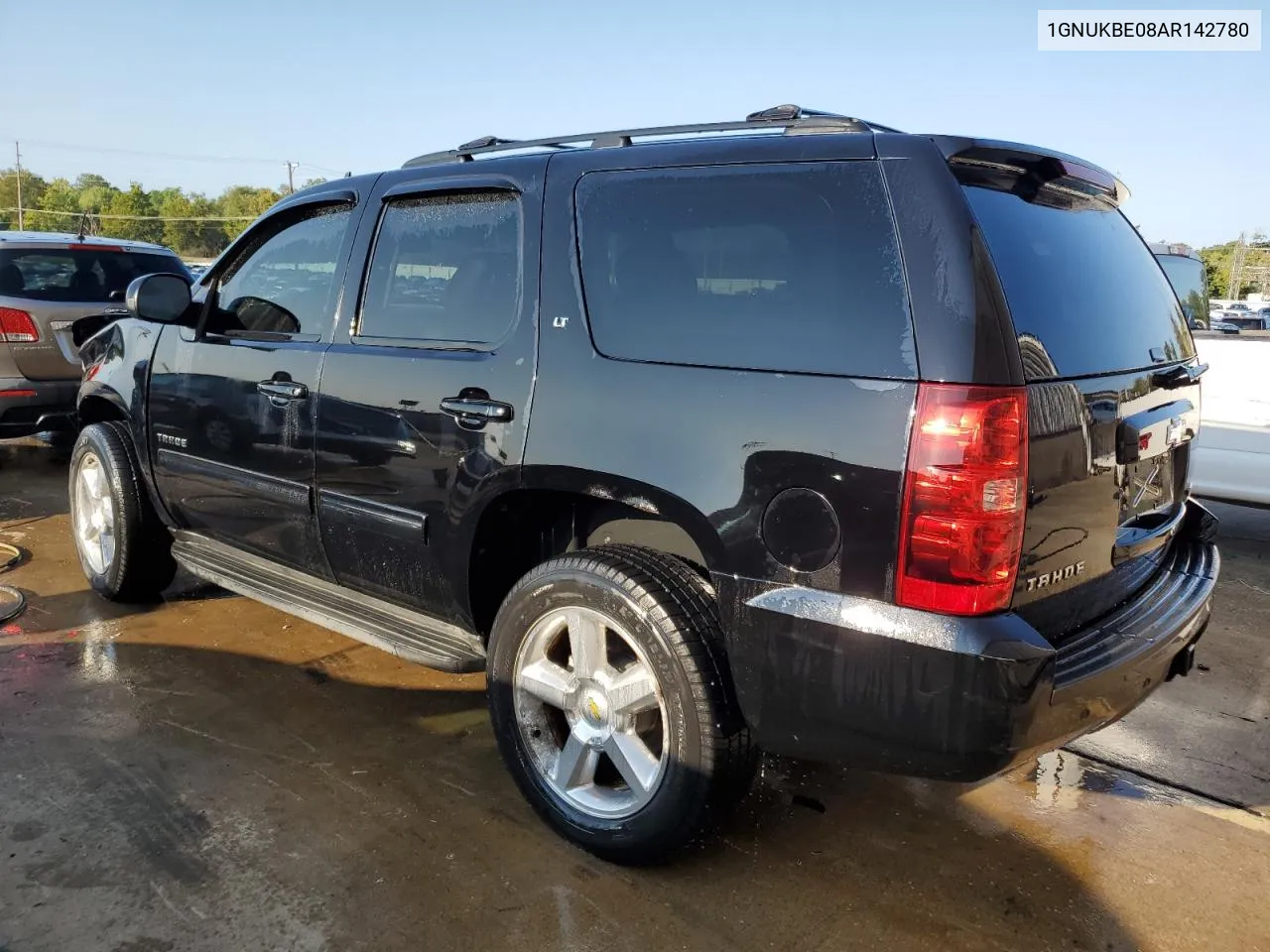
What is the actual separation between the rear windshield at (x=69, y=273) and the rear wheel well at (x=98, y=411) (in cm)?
264

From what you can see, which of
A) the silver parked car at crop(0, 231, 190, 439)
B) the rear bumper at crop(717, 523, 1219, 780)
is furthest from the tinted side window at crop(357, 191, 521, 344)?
the silver parked car at crop(0, 231, 190, 439)

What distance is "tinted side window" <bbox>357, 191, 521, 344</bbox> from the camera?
2836 millimetres

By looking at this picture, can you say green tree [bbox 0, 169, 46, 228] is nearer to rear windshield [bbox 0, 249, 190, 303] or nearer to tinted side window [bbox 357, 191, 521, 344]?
rear windshield [bbox 0, 249, 190, 303]

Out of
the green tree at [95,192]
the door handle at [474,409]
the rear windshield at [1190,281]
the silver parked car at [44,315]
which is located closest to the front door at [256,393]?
the door handle at [474,409]

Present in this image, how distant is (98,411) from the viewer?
4594 mm

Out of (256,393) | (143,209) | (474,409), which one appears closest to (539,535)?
(474,409)

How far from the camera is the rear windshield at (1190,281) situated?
17.2ft

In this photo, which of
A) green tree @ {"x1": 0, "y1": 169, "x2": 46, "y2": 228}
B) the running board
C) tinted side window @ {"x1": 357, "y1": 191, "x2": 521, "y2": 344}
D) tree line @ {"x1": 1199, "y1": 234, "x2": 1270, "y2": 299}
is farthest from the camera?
green tree @ {"x1": 0, "y1": 169, "x2": 46, "y2": 228}

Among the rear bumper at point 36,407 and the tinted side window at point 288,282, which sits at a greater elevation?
the tinted side window at point 288,282

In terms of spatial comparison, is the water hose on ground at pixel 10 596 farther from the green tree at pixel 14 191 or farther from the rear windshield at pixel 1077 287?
the green tree at pixel 14 191

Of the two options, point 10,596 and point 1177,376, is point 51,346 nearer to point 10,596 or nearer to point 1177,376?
point 10,596

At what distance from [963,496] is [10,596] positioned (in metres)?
4.59

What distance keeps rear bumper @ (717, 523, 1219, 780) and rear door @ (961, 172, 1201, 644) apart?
0.12 m

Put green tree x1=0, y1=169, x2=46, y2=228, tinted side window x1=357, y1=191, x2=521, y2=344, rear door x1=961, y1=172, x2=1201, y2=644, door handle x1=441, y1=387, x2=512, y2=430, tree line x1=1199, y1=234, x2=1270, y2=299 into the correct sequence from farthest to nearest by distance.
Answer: green tree x1=0, y1=169, x2=46, y2=228 → tree line x1=1199, y1=234, x2=1270, y2=299 → tinted side window x1=357, y1=191, x2=521, y2=344 → door handle x1=441, y1=387, x2=512, y2=430 → rear door x1=961, y1=172, x2=1201, y2=644
